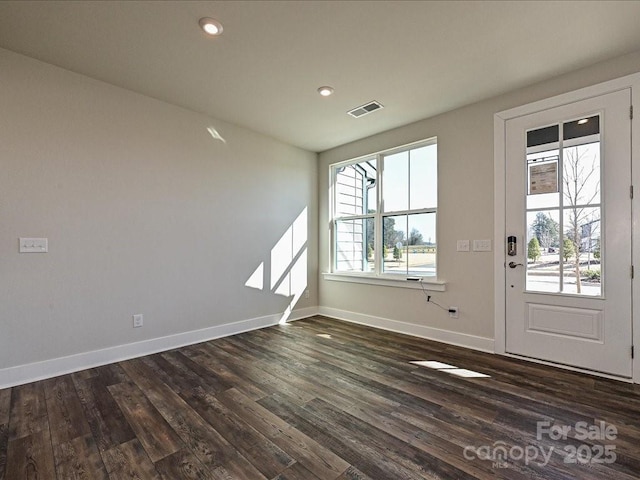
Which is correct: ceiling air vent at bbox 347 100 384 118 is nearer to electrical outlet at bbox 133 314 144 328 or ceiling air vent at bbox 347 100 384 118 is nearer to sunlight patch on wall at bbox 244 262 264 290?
sunlight patch on wall at bbox 244 262 264 290

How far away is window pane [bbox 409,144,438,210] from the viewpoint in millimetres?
3807

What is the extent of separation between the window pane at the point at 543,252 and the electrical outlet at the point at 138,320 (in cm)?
401

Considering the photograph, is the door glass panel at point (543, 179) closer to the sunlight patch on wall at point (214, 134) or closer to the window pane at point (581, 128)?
the window pane at point (581, 128)

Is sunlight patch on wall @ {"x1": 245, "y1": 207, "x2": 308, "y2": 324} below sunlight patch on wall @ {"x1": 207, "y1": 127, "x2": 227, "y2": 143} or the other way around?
below

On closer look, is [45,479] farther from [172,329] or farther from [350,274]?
[350,274]

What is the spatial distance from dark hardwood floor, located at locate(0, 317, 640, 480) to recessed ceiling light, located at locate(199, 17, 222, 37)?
9.08 feet

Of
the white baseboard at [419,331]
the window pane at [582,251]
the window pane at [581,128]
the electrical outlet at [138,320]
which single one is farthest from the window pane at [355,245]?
the electrical outlet at [138,320]

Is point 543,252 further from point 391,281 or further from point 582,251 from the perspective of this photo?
point 391,281

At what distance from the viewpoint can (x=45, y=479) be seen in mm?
1501

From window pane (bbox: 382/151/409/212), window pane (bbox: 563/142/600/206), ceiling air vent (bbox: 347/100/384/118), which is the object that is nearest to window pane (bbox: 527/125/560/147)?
window pane (bbox: 563/142/600/206)

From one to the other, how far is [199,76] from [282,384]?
2.90 m

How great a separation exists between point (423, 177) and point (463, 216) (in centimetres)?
76

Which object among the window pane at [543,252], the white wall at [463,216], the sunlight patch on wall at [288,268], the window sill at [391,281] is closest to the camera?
the window pane at [543,252]

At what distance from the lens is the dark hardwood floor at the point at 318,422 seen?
1.58 m
